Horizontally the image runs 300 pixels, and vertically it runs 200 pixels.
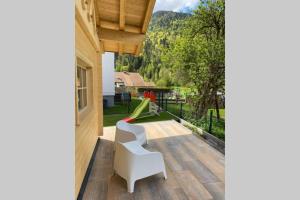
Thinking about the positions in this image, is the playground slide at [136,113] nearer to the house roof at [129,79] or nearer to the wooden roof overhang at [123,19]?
the wooden roof overhang at [123,19]

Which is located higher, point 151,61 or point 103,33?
point 151,61

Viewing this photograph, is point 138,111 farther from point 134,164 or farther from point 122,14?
point 134,164

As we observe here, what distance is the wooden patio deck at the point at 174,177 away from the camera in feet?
9.29

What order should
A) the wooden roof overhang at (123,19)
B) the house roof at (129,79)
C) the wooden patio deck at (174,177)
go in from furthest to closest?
1. the house roof at (129,79)
2. the wooden roof overhang at (123,19)
3. the wooden patio deck at (174,177)

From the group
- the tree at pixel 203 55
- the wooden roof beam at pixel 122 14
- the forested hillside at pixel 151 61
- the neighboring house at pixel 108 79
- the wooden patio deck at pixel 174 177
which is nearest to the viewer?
the wooden patio deck at pixel 174 177

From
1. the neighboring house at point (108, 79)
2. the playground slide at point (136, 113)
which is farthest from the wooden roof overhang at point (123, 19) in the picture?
the neighboring house at point (108, 79)

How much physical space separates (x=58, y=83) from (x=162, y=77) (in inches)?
1339

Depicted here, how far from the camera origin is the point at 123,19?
4566 millimetres

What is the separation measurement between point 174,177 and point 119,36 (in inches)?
149

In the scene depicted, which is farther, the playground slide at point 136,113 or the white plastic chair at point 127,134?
the playground slide at point 136,113

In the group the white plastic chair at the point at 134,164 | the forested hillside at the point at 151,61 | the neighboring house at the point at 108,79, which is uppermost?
the forested hillside at the point at 151,61

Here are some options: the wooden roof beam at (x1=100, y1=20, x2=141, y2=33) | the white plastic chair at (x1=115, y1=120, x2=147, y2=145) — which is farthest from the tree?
the white plastic chair at (x1=115, y1=120, x2=147, y2=145)

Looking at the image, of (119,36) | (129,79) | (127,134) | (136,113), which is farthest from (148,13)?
(129,79)

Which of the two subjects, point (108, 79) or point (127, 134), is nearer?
point (127, 134)
